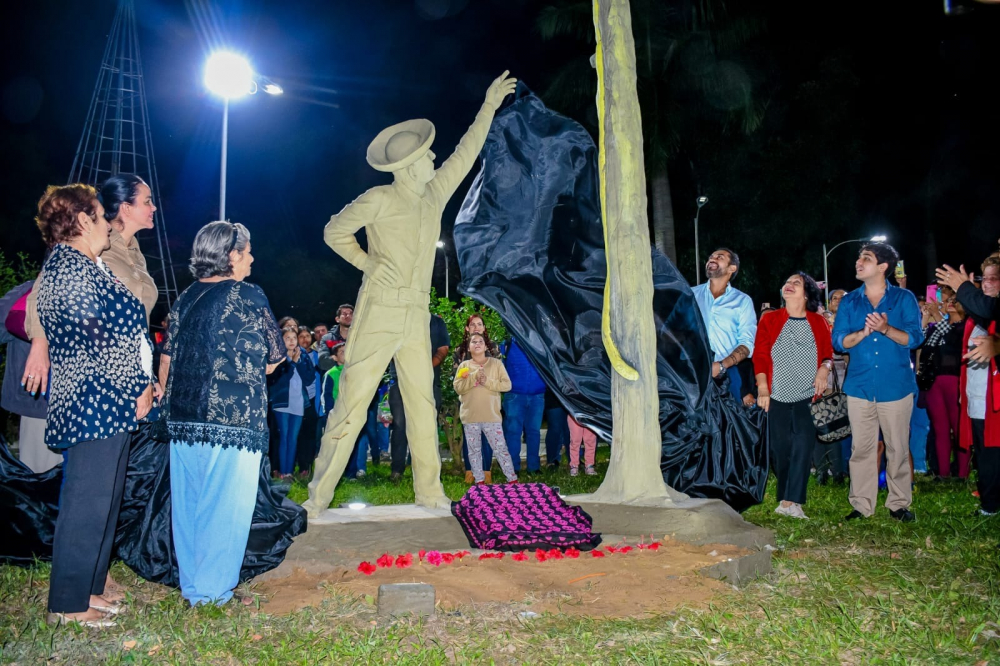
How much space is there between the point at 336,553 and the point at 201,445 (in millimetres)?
1302

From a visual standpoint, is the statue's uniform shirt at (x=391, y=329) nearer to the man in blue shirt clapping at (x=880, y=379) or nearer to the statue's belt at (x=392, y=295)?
the statue's belt at (x=392, y=295)

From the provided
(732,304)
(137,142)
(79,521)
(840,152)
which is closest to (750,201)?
(840,152)

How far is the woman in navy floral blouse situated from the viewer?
3.91 metres

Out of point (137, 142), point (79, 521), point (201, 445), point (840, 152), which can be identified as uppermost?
point (840, 152)

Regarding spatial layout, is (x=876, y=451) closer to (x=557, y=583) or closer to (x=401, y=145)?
(x=557, y=583)

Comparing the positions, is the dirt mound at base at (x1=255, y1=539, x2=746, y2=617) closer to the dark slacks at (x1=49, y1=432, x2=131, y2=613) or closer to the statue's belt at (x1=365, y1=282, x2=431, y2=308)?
the dark slacks at (x1=49, y1=432, x2=131, y2=613)

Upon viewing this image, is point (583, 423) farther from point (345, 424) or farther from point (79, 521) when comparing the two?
point (79, 521)

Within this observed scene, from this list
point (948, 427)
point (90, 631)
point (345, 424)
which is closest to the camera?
point (90, 631)

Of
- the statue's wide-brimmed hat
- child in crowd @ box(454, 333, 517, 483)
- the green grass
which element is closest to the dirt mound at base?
the green grass

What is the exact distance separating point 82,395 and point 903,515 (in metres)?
5.70

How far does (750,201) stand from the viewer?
1061 inches

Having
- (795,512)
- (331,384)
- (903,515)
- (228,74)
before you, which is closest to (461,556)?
(795,512)

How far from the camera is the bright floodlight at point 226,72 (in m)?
10.4

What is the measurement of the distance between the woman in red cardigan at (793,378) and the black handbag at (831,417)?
1.69ft
